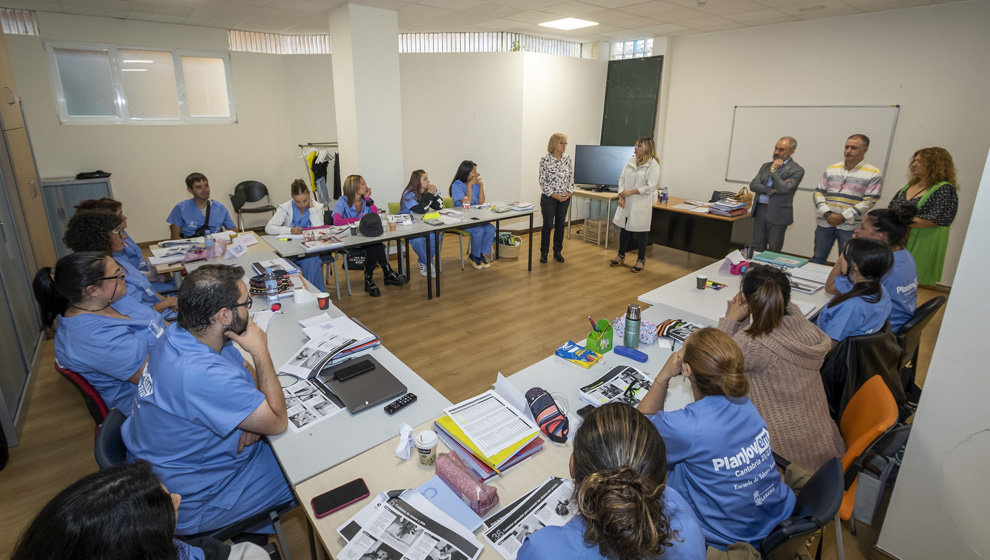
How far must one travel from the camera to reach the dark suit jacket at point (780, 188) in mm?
5199

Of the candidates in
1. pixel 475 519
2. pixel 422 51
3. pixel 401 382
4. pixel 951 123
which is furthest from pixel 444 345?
pixel 951 123

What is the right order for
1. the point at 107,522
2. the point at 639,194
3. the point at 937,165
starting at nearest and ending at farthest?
the point at 107,522, the point at 937,165, the point at 639,194

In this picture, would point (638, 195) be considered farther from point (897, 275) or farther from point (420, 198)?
point (897, 275)

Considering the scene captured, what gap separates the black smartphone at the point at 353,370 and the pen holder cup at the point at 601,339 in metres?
1.10

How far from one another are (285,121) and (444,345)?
19.1 ft

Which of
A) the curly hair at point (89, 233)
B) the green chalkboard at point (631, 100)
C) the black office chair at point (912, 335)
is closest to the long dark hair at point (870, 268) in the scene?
the black office chair at point (912, 335)

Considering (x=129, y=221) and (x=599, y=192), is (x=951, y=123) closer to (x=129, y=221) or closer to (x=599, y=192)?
(x=599, y=192)

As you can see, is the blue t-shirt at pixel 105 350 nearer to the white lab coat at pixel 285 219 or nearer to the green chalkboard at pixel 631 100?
the white lab coat at pixel 285 219

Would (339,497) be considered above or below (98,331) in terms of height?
below

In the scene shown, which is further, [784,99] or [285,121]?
[285,121]

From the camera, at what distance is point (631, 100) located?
7977mm

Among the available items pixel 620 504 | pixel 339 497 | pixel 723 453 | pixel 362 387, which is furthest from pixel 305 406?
pixel 723 453

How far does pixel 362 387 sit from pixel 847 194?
196 inches

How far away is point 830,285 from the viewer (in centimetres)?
326
